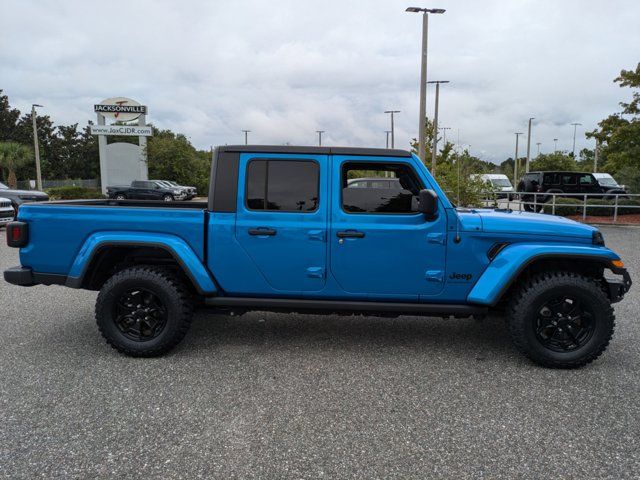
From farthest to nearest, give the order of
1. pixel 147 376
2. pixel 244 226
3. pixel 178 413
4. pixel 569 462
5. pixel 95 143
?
pixel 95 143 < pixel 244 226 < pixel 147 376 < pixel 178 413 < pixel 569 462

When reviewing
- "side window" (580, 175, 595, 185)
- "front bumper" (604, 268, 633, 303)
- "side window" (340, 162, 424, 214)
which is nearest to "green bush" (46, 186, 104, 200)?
"side window" (580, 175, 595, 185)

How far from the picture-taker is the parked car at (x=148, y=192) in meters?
30.9

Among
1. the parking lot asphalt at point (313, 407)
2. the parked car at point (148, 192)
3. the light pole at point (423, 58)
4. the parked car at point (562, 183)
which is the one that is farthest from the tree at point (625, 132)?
the parked car at point (148, 192)

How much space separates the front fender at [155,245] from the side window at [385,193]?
4.39 ft

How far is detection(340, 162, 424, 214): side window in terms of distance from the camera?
4.16m

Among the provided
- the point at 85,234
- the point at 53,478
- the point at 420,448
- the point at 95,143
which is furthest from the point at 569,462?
the point at 95,143

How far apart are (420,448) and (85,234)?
3.21 meters

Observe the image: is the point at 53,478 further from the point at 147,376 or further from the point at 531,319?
the point at 531,319

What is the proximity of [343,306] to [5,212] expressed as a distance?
12.9 metres

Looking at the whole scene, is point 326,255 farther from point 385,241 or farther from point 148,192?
point 148,192

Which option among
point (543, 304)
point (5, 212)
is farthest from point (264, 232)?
point (5, 212)

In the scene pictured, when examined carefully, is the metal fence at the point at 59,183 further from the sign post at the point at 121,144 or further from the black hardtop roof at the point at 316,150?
the black hardtop roof at the point at 316,150

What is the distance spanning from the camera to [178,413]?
129 inches

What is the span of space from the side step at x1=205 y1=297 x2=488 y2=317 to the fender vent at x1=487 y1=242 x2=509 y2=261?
Answer: 1.42 feet
